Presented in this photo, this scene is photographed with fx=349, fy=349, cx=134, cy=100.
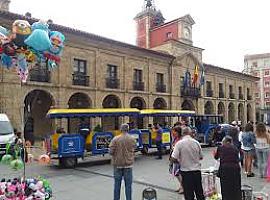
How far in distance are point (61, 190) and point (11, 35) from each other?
4.76 metres

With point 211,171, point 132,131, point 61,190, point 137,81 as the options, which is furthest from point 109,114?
point 137,81

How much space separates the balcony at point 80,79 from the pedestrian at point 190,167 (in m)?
19.5

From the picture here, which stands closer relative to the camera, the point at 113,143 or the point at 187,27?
the point at 113,143

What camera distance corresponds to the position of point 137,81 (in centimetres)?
3134

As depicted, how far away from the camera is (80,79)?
2622 centimetres

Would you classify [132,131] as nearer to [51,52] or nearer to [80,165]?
[80,165]

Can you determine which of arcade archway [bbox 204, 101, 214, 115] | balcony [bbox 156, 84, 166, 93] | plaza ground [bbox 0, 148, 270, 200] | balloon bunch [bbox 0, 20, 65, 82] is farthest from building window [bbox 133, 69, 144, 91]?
balloon bunch [bbox 0, 20, 65, 82]

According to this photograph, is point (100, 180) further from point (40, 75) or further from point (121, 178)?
point (40, 75)

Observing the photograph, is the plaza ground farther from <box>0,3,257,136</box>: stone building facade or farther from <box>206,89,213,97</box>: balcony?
<box>206,89,213,97</box>: balcony

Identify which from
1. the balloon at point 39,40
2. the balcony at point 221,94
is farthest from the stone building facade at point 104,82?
the balloon at point 39,40

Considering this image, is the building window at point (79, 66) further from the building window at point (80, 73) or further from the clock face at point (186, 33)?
the clock face at point (186, 33)

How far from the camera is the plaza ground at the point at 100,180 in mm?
9164

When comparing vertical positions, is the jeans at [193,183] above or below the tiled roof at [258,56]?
below

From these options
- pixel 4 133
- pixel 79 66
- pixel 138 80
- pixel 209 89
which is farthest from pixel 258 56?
pixel 4 133
